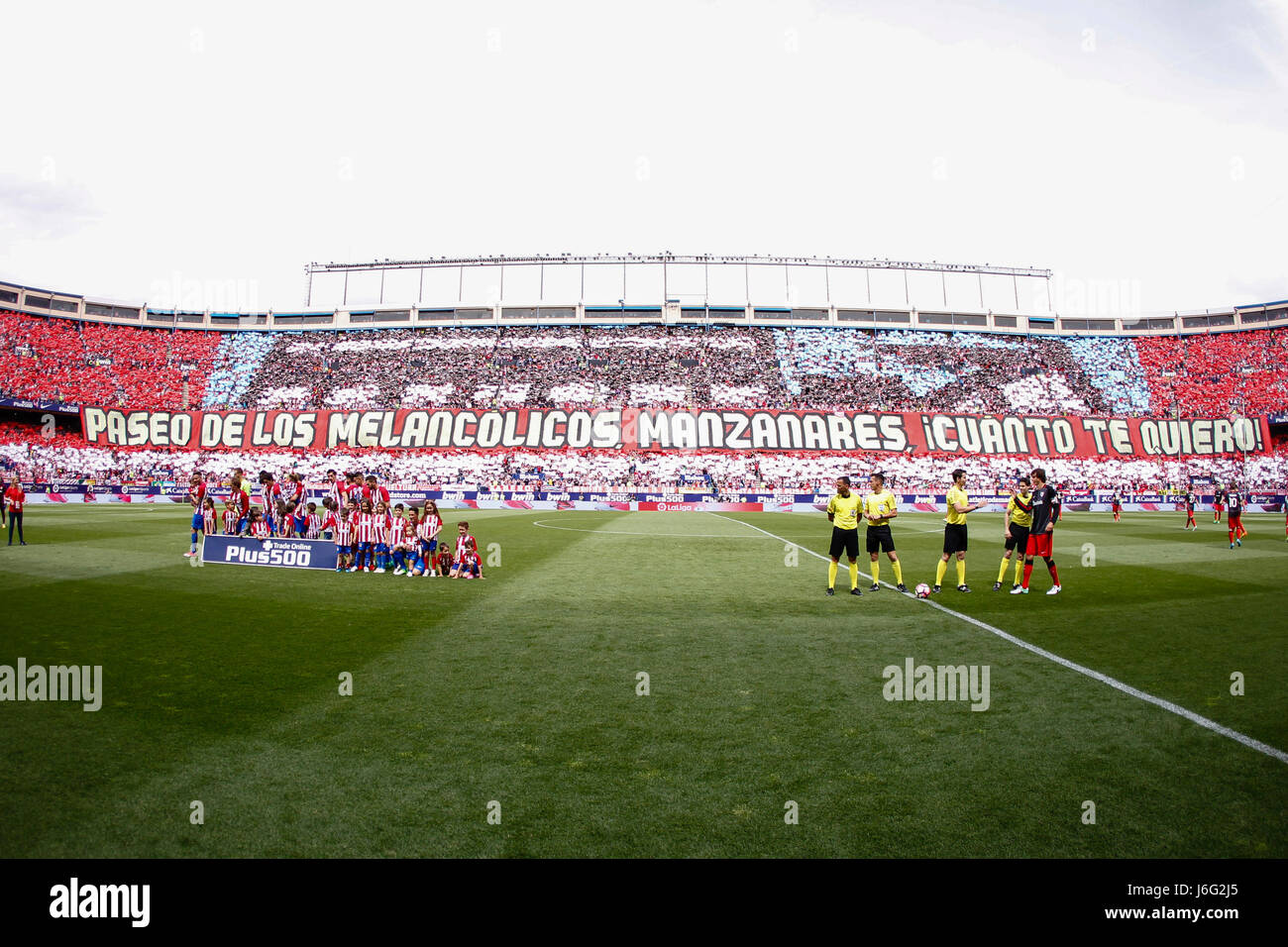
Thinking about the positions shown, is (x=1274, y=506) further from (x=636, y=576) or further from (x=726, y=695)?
(x=726, y=695)

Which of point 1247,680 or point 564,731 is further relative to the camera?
point 1247,680

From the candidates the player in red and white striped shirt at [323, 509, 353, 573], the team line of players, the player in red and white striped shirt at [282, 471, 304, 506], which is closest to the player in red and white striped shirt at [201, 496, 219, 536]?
the team line of players

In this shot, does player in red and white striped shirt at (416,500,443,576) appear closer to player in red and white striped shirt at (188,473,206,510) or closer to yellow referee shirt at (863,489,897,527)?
player in red and white striped shirt at (188,473,206,510)

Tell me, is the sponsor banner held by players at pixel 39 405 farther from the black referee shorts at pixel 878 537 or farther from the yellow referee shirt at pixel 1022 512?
the yellow referee shirt at pixel 1022 512

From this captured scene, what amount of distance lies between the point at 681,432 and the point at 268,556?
41459 mm

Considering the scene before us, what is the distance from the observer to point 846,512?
12.7 meters

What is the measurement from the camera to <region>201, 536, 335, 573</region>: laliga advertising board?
1572 centimetres

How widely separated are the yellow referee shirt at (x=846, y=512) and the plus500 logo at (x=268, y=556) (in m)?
11.3

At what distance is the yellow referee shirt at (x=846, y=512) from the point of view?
41.5 feet

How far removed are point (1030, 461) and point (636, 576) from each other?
161 ft

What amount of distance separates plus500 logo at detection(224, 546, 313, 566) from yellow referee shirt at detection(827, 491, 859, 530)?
11.3m

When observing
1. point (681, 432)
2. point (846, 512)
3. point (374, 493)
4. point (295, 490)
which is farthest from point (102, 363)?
point (846, 512)

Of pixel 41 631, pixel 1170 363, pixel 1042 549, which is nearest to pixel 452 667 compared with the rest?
pixel 41 631
